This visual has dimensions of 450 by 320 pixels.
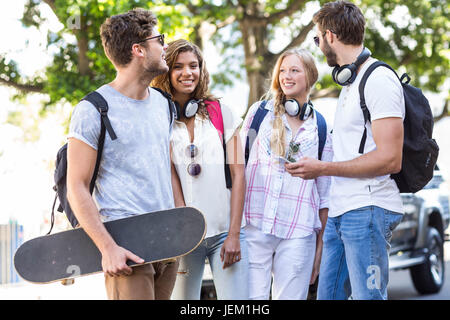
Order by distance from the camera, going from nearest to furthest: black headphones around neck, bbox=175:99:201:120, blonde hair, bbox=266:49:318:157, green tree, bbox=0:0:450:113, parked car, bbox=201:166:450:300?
black headphones around neck, bbox=175:99:201:120 < blonde hair, bbox=266:49:318:157 < parked car, bbox=201:166:450:300 < green tree, bbox=0:0:450:113

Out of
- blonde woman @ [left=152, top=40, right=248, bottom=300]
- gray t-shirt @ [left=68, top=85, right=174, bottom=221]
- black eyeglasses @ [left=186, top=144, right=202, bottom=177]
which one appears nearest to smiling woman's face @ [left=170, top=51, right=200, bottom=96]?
blonde woman @ [left=152, top=40, right=248, bottom=300]

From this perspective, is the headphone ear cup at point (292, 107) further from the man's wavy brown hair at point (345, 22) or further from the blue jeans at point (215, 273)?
the blue jeans at point (215, 273)

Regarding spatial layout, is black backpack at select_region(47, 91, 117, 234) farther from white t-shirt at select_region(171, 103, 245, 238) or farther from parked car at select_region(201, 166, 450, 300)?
parked car at select_region(201, 166, 450, 300)

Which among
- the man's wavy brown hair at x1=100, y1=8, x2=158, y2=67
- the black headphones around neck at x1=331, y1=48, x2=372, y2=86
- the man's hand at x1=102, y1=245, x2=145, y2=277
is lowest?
the man's hand at x1=102, y1=245, x2=145, y2=277

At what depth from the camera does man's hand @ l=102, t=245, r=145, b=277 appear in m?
2.82

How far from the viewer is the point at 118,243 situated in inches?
115

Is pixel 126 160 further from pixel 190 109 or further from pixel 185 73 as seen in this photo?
pixel 185 73

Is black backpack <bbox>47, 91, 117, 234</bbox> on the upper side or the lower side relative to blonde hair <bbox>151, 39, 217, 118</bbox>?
lower

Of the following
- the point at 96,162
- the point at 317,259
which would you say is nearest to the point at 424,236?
the point at 317,259

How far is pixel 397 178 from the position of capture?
349 centimetres

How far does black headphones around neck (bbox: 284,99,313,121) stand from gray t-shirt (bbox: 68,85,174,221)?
4.13 ft

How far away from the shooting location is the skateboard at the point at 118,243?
9.55 ft
